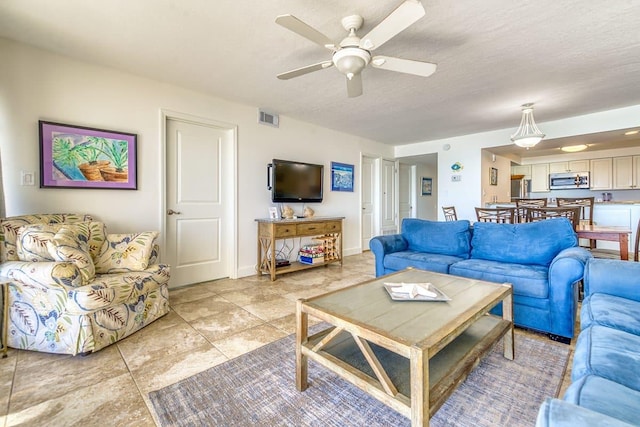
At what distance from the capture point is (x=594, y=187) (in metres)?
6.34

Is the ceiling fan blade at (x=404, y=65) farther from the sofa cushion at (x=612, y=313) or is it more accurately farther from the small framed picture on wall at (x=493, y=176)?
the small framed picture on wall at (x=493, y=176)

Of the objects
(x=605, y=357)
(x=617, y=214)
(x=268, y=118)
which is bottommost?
(x=605, y=357)

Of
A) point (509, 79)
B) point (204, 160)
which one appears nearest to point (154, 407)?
point (204, 160)

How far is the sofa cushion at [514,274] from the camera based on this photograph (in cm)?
210

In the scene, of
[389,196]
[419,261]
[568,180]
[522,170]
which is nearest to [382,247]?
[419,261]

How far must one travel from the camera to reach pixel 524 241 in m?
2.57

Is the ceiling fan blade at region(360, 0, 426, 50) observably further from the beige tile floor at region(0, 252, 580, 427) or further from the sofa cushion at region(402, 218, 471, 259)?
the beige tile floor at region(0, 252, 580, 427)

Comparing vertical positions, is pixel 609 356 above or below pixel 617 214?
below

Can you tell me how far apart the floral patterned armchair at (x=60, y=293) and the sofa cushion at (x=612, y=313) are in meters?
2.88

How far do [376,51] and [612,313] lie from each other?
2.39m

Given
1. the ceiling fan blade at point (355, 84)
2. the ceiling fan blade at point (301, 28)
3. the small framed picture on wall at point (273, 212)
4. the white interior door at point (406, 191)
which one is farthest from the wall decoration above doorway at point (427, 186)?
the ceiling fan blade at point (301, 28)

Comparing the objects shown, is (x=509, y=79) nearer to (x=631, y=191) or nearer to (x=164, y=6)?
(x=164, y=6)

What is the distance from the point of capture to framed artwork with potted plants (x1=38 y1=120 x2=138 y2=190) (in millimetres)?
2457

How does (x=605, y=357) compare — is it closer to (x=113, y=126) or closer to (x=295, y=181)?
(x=295, y=181)
